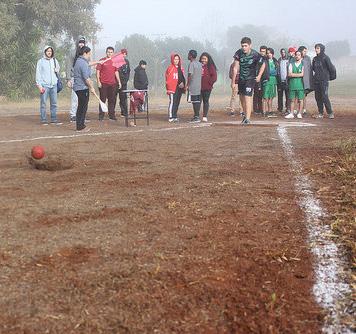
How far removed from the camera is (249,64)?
1103cm

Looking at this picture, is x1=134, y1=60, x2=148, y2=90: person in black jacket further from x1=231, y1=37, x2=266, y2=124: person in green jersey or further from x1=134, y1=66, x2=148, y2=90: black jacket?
x1=231, y1=37, x2=266, y2=124: person in green jersey

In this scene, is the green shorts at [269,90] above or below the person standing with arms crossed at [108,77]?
below

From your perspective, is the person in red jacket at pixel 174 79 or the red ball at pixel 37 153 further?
the person in red jacket at pixel 174 79

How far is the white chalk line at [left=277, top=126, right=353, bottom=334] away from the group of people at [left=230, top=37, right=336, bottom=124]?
6663 millimetres

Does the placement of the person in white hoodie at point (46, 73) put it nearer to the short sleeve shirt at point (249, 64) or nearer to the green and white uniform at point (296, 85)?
the short sleeve shirt at point (249, 64)

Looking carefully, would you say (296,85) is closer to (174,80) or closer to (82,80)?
(174,80)

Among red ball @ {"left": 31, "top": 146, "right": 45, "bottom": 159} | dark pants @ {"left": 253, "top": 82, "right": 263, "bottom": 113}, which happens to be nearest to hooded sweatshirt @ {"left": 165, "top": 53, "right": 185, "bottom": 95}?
dark pants @ {"left": 253, "top": 82, "right": 263, "bottom": 113}

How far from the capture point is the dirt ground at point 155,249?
7.55 ft

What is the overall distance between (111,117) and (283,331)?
39.6 ft

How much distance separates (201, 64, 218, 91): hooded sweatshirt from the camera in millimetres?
13367

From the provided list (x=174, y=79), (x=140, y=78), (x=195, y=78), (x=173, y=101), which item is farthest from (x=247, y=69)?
(x=140, y=78)

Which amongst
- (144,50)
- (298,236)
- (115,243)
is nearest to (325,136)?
(298,236)

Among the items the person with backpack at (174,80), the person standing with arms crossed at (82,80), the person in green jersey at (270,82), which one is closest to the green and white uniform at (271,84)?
the person in green jersey at (270,82)

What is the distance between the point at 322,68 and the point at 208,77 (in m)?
2.99
